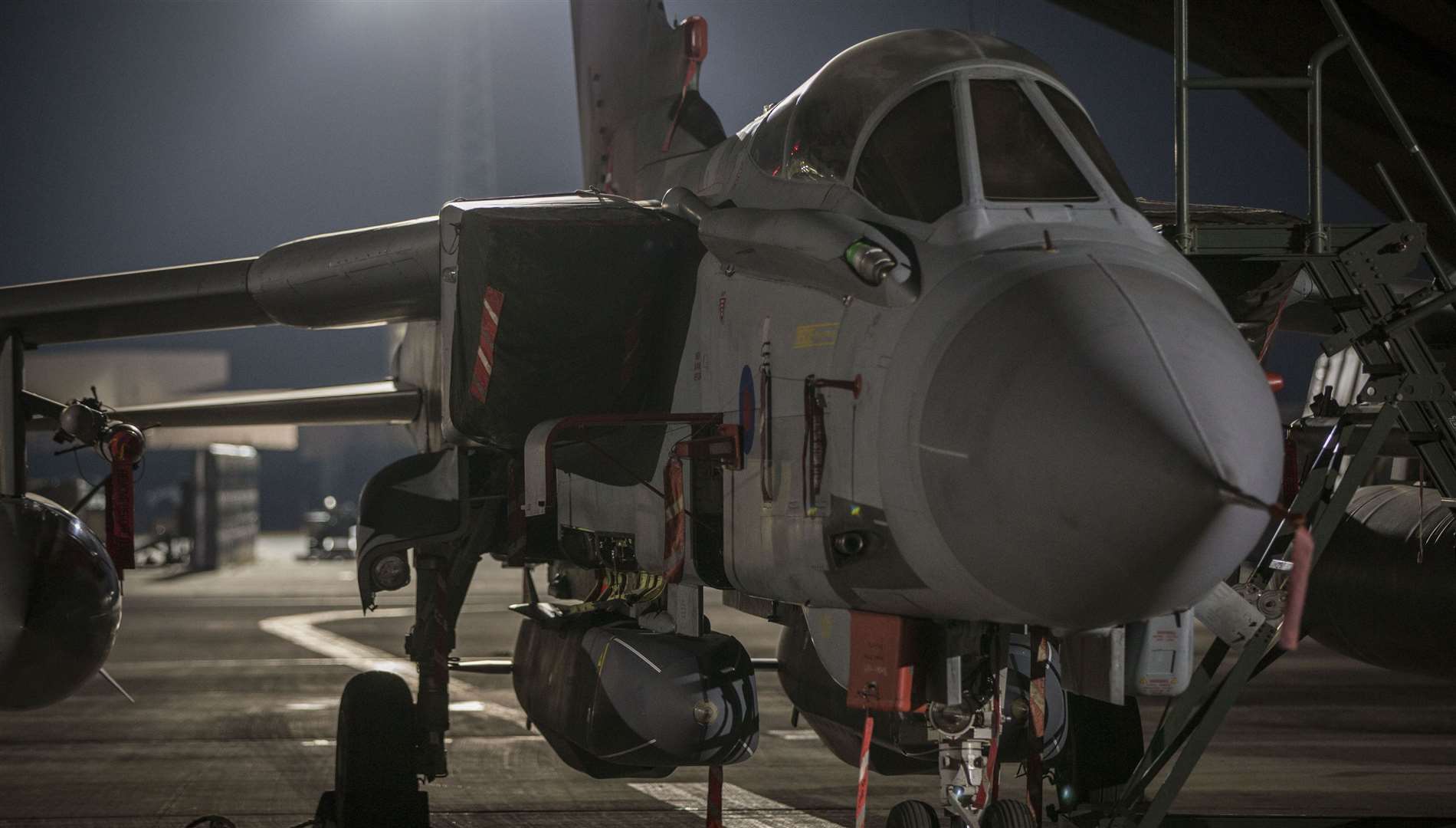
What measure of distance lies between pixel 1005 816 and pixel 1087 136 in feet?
6.48

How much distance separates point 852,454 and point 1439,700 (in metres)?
12.0

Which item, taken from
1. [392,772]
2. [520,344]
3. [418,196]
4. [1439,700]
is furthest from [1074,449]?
[418,196]

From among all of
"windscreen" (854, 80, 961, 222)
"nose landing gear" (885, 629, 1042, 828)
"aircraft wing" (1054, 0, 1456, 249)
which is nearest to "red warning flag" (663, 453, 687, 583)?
"nose landing gear" (885, 629, 1042, 828)

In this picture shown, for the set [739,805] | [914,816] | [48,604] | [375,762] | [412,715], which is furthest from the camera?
[739,805]

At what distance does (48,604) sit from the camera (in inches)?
281

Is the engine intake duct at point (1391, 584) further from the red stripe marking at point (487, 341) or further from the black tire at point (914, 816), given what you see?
the red stripe marking at point (487, 341)

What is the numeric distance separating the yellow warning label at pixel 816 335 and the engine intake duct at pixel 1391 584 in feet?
10.8

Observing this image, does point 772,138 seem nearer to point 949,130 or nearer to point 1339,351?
point 949,130

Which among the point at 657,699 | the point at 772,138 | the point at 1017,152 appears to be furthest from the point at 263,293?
the point at 1017,152

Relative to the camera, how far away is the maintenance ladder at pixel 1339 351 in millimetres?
5328

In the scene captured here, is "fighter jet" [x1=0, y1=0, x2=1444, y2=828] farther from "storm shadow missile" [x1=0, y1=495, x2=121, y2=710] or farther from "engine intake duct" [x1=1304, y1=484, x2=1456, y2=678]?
"engine intake duct" [x1=1304, y1=484, x2=1456, y2=678]

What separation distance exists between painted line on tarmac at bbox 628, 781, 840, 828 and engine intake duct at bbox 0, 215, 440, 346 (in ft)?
10.4

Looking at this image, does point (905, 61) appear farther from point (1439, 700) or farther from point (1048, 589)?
point (1439, 700)

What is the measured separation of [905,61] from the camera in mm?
4359
